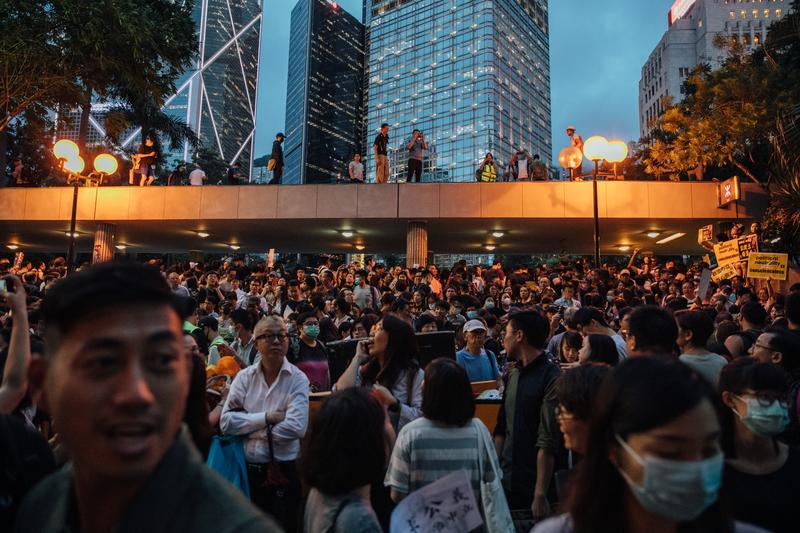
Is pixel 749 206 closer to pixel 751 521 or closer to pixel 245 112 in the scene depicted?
pixel 751 521

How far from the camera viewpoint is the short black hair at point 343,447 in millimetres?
2324

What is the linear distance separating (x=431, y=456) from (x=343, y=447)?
84cm

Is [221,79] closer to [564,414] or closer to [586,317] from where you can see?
[586,317]

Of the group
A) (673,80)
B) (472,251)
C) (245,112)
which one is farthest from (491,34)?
(472,251)

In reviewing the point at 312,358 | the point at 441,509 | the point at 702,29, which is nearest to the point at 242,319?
the point at 312,358

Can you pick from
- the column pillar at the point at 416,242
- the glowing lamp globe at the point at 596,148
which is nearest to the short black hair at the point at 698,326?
the glowing lamp globe at the point at 596,148

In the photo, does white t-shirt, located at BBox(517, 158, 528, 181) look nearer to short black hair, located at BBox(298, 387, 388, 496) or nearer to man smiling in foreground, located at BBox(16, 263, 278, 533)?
short black hair, located at BBox(298, 387, 388, 496)

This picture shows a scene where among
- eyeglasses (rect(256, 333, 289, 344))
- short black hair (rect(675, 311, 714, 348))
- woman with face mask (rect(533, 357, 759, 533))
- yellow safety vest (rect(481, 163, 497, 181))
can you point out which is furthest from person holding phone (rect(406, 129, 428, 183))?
woman with face mask (rect(533, 357, 759, 533))

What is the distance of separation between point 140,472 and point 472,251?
28.2 meters

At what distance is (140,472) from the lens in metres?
1.12

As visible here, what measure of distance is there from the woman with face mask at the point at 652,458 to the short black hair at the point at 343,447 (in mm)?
1072

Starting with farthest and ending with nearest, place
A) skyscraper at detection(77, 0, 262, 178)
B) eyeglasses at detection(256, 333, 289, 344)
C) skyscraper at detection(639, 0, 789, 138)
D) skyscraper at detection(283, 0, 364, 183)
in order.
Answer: skyscraper at detection(283, 0, 364, 183) → skyscraper at detection(77, 0, 262, 178) → skyscraper at detection(639, 0, 789, 138) → eyeglasses at detection(256, 333, 289, 344)

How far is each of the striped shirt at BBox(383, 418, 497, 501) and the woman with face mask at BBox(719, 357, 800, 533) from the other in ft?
4.23

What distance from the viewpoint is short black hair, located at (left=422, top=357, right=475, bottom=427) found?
10.2ft
